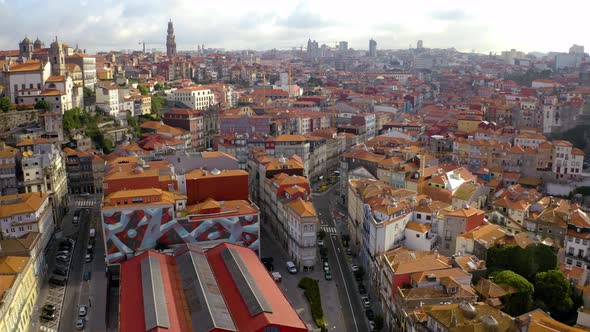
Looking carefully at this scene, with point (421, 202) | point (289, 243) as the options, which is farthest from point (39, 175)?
point (421, 202)

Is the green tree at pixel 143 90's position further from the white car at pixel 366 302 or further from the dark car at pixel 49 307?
the white car at pixel 366 302

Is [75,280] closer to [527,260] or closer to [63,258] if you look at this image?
[63,258]

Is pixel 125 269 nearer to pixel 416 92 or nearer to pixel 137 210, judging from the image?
pixel 137 210

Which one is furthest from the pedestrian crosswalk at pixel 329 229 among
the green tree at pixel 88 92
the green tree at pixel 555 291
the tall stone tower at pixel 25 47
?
the tall stone tower at pixel 25 47

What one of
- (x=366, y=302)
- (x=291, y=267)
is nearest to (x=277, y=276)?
(x=291, y=267)

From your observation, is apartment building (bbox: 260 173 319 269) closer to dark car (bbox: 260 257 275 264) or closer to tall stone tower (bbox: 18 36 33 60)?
dark car (bbox: 260 257 275 264)

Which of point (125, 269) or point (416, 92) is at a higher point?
point (416, 92)

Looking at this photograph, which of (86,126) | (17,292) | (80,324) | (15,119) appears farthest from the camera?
(86,126)
